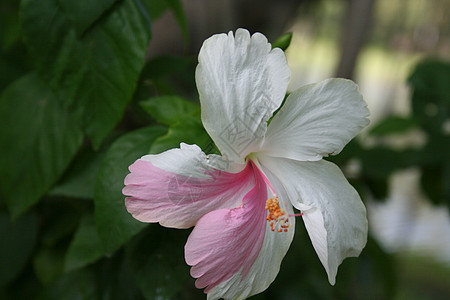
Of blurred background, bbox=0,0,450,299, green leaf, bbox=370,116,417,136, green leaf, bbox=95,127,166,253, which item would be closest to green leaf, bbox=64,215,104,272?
blurred background, bbox=0,0,450,299

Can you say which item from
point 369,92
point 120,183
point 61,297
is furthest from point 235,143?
point 369,92

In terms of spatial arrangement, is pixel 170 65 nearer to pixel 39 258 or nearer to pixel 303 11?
pixel 39 258

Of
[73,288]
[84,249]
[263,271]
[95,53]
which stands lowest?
[73,288]

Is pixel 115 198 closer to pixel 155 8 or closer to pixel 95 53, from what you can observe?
pixel 95 53

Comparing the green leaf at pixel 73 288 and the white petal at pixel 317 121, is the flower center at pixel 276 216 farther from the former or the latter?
the green leaf at pixel 73 288

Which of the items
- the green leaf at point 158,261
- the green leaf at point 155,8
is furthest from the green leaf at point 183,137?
the green leaf at point 155,8

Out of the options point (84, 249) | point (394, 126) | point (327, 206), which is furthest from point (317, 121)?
point (394, 126)
